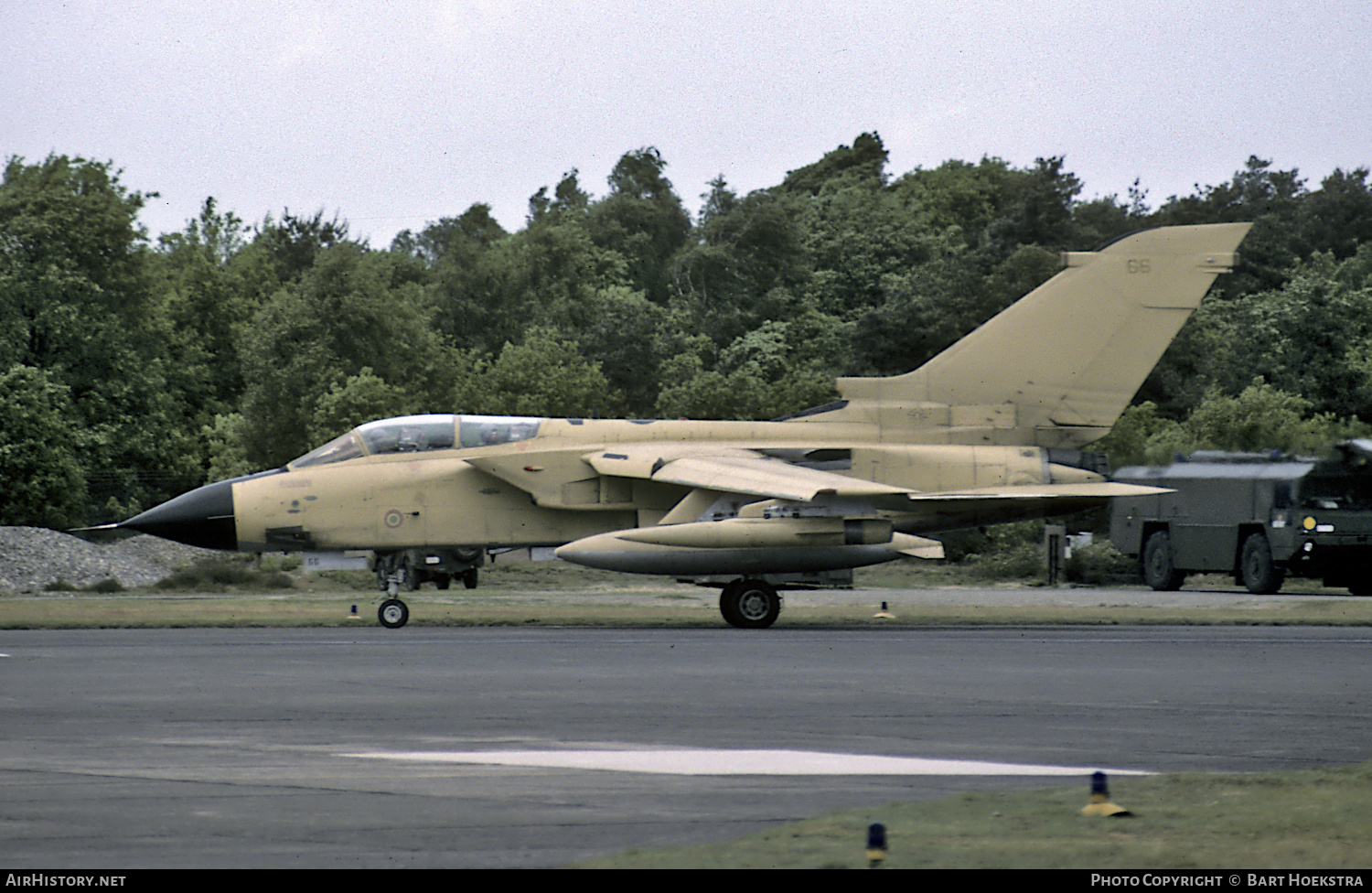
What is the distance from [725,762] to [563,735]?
158 centimetres

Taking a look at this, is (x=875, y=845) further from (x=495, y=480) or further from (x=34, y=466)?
(x=34, y=466)

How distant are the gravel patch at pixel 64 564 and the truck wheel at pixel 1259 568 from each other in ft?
71.0

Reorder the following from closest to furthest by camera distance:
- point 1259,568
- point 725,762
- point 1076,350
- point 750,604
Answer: point 725,762 → point 750,604 → point 1076,350 → point 1259,568

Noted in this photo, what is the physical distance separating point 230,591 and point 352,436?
380 inches

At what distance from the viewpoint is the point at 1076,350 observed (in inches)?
893

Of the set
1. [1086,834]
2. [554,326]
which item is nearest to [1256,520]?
[1086,834]

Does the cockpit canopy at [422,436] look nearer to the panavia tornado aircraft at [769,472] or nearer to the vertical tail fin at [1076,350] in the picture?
the panavia tornado aircraft at [769,472]

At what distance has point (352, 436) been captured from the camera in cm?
2230

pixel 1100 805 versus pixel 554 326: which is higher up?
pixel 554 326

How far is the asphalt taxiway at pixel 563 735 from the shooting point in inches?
275

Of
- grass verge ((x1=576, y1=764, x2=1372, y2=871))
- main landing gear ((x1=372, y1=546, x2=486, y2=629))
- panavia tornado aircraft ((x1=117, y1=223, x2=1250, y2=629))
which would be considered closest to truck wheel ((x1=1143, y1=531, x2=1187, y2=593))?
panavia tornado aircraft ((x1=117, y1=223, x2=1250, y2=629))

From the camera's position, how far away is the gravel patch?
1237 inches

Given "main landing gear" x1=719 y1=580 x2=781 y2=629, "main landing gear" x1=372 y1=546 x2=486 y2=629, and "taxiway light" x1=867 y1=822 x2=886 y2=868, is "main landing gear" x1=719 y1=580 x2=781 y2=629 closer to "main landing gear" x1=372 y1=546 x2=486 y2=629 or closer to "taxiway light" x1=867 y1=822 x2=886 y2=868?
"main landing gear" x1=372 y1=546 x2=486 y2=629
